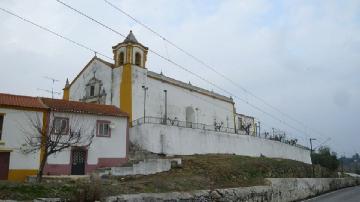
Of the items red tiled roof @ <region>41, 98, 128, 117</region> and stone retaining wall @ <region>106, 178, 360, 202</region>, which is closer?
stone retaining wall @ <region>106, 178, 360, 202</region>

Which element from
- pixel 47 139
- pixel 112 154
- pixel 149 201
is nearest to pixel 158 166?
pixel 112 154

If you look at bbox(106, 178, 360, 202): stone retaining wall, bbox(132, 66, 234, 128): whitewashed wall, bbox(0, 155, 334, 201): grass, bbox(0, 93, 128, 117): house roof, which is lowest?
bbox(106, 178, 360, 202): stone retaining wall

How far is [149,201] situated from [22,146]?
1381 centimetres

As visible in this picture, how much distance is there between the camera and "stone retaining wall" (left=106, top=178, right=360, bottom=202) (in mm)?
18703

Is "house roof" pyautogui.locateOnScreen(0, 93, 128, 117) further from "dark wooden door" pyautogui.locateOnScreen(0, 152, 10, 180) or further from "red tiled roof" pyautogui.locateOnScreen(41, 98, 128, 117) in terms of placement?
"dark wooden door" pyautogui.locateOnScreen(0, 152, 10, 180)

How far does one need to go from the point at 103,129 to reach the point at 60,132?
21.9 feet

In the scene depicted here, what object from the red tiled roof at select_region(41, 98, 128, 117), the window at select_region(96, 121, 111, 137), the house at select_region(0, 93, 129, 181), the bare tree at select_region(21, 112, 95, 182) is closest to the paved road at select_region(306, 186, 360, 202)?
the house at select_region(0, 93, 129, 181)

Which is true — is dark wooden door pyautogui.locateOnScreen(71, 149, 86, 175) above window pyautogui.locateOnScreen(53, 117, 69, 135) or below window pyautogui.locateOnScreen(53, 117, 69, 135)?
below

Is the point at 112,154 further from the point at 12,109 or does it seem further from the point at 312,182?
the point at 312,182

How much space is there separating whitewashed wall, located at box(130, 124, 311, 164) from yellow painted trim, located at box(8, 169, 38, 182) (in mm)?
11943

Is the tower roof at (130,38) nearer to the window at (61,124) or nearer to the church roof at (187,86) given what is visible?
the church roof at (187,86)

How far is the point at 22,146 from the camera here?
27.7 m

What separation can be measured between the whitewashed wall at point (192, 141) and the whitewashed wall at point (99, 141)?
4124mm

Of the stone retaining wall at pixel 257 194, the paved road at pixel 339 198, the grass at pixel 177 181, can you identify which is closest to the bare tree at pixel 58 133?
the grass at pixel 177 181
